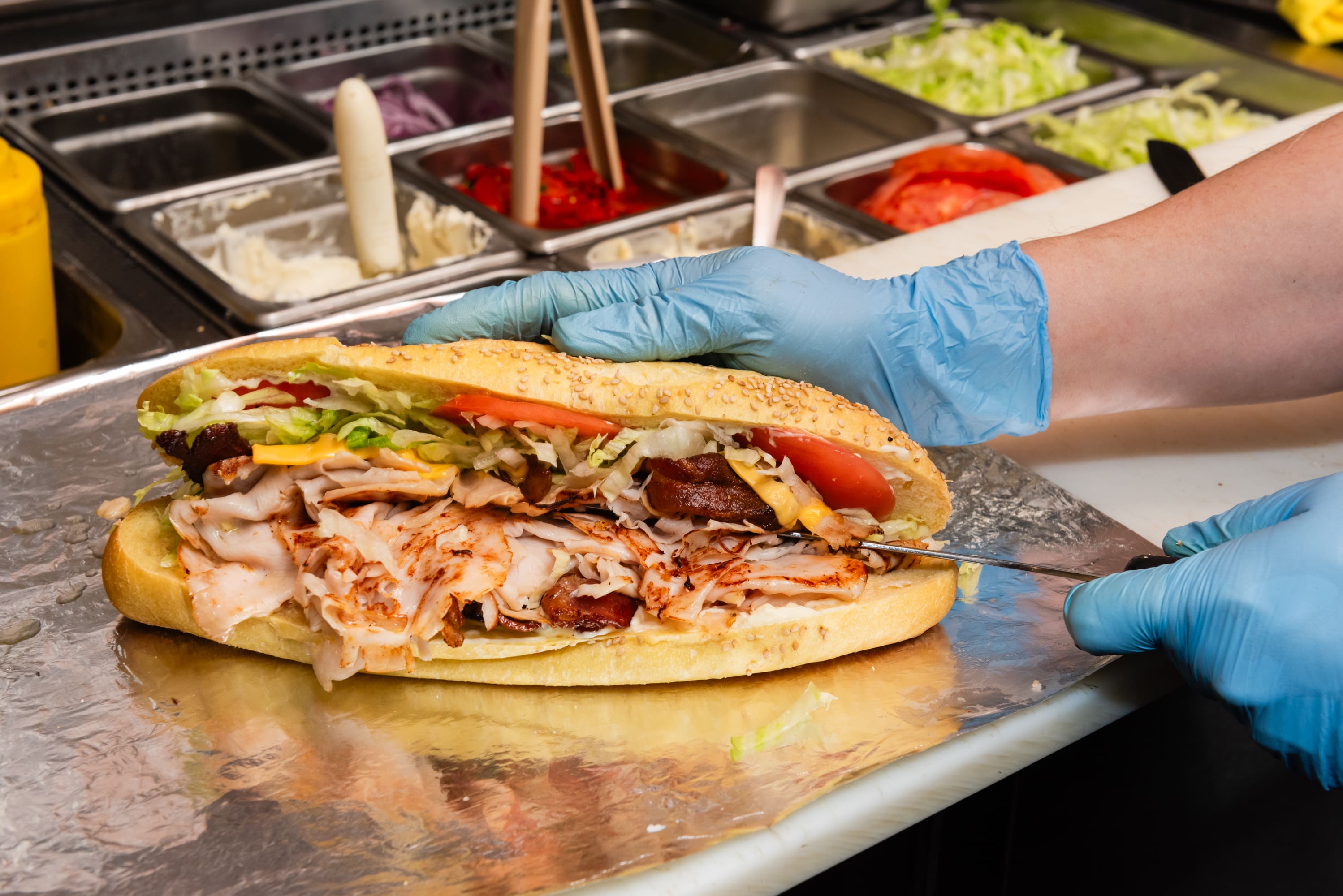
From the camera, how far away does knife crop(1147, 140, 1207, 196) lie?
396 centimetres

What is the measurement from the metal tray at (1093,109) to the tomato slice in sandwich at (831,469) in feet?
8.22

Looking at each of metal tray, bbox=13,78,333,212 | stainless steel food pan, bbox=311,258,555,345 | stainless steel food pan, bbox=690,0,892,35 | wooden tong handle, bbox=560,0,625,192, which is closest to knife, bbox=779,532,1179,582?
stainless steel food pan, bbox=311,258,555,345

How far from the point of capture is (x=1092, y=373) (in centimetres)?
297

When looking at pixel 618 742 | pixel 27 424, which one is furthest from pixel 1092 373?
pixel 27 424

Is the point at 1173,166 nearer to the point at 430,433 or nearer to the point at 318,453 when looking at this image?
the point at 430,433

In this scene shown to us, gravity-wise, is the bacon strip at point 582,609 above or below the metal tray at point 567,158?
below

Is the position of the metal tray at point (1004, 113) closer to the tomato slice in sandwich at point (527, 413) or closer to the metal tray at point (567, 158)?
the metal tray at point (567, 158)

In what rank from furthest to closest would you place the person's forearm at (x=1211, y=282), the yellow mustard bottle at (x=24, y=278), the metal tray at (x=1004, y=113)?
the metal tray at (x=1004, y=113) < the yellow mustard bottle at (x=24, y=278) < the person's forearm at (x=1211, y=282)

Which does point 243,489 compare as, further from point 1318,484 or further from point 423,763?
point 1318,484

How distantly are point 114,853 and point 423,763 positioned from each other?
51cm

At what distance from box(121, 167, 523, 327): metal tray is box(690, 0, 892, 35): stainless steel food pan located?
221 cm

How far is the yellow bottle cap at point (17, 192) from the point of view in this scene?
9.72ft

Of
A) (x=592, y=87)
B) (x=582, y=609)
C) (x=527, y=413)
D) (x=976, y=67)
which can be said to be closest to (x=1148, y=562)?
(x=582, y=609)

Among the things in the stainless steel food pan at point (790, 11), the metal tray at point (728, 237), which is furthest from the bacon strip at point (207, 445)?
the stainless steel food pan at point (790, 11)
